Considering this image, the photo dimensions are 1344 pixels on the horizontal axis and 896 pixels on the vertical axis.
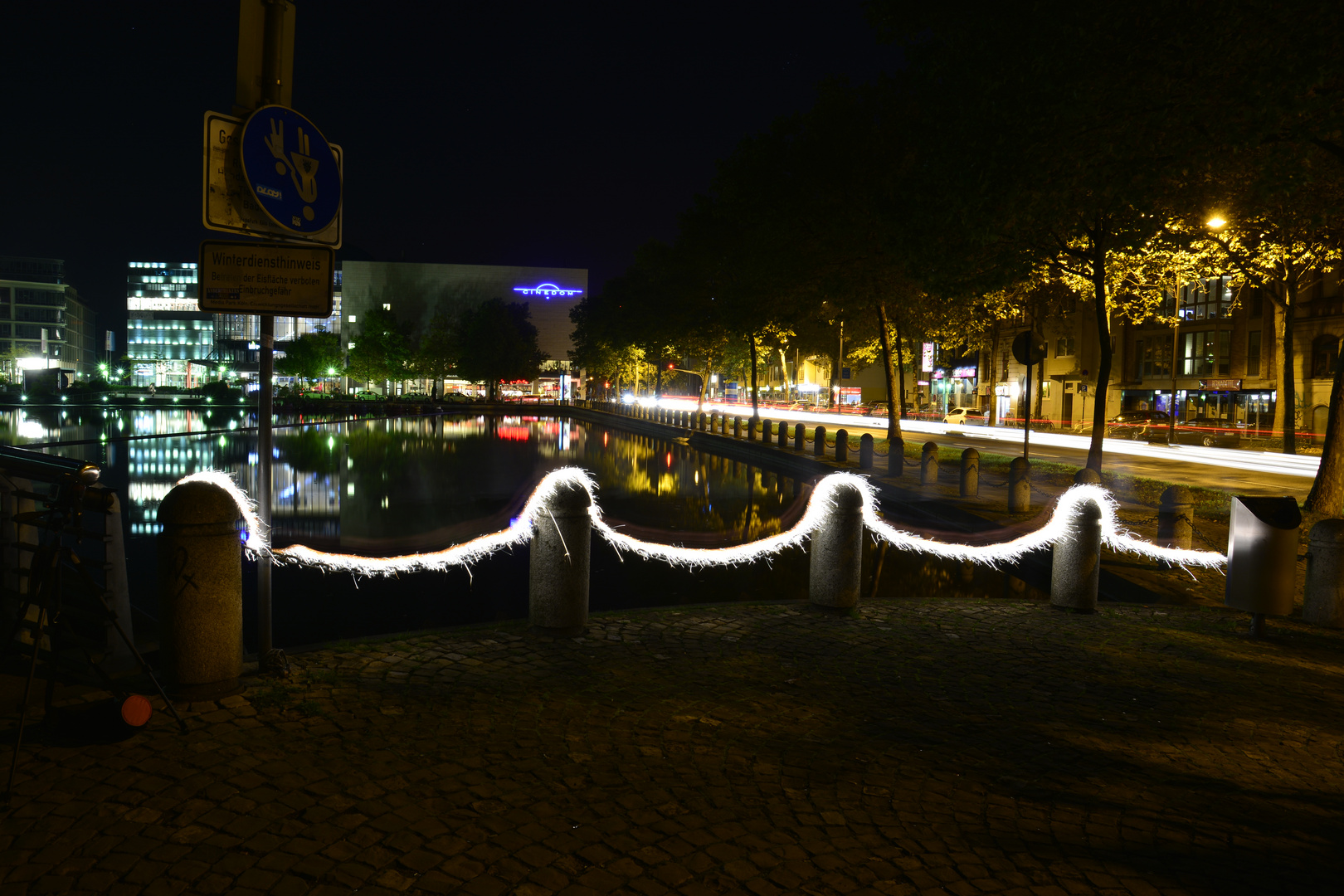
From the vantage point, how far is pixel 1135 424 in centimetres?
4544

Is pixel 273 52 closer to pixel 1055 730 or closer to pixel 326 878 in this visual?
pixel 326 878

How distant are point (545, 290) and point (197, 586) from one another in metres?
124

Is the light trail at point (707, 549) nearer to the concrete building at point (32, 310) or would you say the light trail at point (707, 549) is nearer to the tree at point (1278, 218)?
the tree at point (1278, 218)

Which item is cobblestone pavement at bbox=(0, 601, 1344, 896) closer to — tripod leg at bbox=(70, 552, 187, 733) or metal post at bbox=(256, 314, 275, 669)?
tripod leg at bbox=(70, 552, 187, 733)

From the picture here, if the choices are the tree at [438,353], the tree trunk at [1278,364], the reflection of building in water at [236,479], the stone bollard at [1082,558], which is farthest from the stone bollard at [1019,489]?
the tree at [438,353]

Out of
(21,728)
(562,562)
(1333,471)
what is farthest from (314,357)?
(21,728)

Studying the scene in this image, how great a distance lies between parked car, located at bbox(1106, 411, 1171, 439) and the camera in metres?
40.7

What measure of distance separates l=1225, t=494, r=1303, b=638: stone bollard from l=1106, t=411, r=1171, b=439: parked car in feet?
117

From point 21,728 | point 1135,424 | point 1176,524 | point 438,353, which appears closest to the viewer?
point 21,728

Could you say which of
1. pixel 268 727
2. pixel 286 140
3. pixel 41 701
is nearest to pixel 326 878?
pixel 268 727

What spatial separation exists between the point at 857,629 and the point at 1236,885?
3.77 m

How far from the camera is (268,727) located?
14.7 ft

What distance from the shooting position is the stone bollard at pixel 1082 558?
306 inches

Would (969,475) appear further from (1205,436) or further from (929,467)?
(1205,436)
